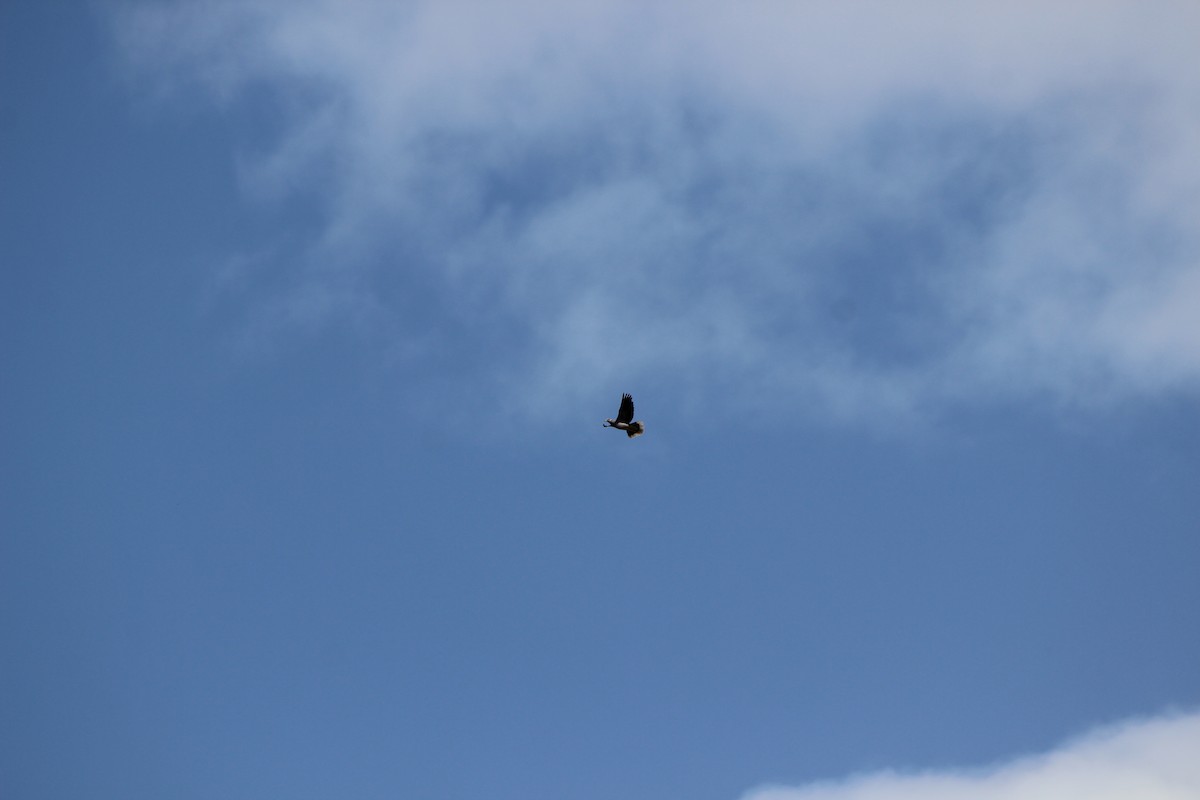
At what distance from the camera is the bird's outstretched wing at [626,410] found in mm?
60844

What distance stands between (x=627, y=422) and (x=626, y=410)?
59cm

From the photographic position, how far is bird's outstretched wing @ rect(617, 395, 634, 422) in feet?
200

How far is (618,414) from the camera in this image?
6153 cm

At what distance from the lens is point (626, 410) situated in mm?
61125

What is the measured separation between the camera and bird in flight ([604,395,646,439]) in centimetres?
6094

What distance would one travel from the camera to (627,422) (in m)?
61.4

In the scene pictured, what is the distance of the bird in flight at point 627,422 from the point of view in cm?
6094
